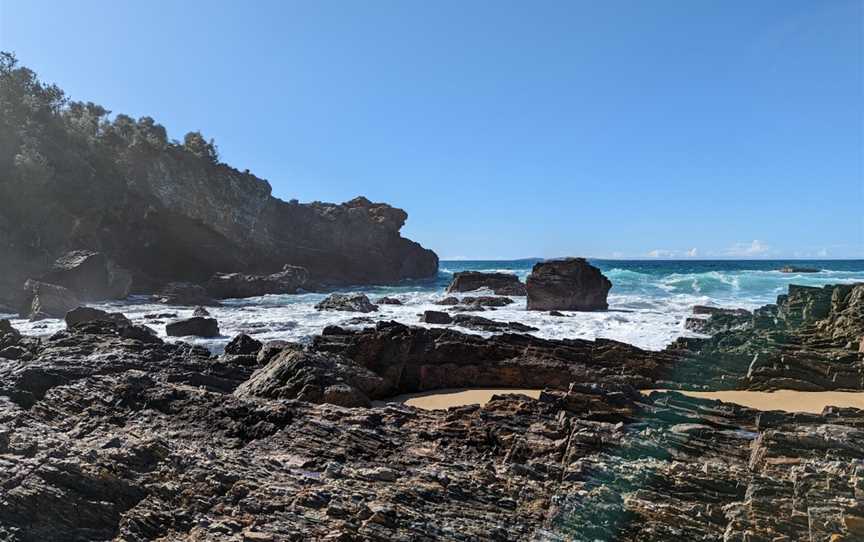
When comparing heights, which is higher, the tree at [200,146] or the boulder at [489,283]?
the tree at [200,146]

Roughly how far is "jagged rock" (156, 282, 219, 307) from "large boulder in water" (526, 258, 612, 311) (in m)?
18.8

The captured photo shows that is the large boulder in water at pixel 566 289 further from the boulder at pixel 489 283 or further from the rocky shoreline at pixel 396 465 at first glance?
the rocky shoreline at pixel 396 465

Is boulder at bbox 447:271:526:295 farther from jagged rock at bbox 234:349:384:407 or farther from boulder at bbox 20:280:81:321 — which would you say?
jagged rock at bbox 234:349:384:407

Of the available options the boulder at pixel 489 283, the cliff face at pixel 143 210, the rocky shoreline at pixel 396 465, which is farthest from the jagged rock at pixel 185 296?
the rocky shoreline at pixel 396 465

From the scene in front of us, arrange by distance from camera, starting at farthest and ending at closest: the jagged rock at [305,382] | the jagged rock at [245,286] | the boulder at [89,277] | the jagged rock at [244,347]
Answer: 1. the jagged rock at [245,286]
2. the boulder at [89,277]
3. the jagged rock at [244,347]
4. the jagged rock at [305,382]

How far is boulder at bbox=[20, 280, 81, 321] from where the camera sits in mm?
21625

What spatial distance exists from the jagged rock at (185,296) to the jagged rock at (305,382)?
74.2ft

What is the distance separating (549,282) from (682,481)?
25.7 m

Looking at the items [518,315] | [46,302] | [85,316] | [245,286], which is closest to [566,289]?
[518,315]

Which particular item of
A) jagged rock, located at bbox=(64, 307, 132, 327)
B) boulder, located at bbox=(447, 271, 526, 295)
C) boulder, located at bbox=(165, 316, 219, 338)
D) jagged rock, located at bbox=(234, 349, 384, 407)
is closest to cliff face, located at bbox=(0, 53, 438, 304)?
jagged rock, located at bbox=(64, 307, 132, 327)

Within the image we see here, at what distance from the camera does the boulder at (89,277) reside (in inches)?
1083

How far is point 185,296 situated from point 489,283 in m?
22.0

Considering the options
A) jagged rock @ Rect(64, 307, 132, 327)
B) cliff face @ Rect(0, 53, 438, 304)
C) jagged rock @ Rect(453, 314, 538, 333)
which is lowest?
jagged rock @ Rect(453, 314, 538, 333)

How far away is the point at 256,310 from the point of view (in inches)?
1078
